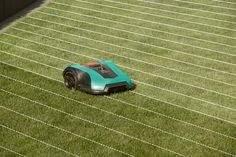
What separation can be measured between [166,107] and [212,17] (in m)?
6.24

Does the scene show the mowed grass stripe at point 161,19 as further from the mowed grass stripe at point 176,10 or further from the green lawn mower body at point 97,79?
the green lawn mower body at point 97,79

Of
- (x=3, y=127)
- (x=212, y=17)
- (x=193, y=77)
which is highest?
(x=212, y=17)

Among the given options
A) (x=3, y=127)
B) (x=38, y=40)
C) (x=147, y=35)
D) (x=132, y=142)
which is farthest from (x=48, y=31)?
(x=132, y=142)

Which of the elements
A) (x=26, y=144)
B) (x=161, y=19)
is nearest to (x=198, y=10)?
(x=161, y=19)

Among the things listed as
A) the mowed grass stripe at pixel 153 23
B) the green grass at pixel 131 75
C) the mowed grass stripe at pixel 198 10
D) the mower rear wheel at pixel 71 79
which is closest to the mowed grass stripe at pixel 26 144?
the green grass at pixel 131 75

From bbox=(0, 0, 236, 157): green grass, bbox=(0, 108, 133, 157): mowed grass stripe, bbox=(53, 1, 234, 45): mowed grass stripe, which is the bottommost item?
bbox=(0, 108, 133, 157): mowed grass stripe

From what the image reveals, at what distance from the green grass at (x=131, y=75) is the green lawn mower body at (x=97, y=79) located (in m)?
0.23

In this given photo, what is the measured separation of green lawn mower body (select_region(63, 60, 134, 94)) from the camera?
36.9 feet

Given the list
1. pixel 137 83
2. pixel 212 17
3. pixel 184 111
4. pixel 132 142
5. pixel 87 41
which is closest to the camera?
→ pixel 132 142

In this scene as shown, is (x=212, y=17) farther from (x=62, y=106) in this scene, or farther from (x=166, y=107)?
(x=62, y=106)

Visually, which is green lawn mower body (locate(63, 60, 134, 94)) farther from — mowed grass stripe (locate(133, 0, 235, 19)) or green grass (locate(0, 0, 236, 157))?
mowed grass stripe (locate(133, 0, 235, 19))

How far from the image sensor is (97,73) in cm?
1137

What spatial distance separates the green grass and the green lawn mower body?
0.23 m

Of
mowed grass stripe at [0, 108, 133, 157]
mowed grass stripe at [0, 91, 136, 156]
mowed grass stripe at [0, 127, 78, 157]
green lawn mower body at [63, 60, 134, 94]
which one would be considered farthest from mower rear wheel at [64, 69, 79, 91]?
mowed grass stripe at [0, 127, 78, 157]
